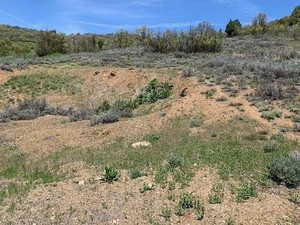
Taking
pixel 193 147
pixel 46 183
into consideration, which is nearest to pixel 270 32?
pixel 193 147

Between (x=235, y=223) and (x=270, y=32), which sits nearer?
(x=235, y=223)

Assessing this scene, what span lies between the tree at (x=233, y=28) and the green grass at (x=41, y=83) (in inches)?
→ 1039

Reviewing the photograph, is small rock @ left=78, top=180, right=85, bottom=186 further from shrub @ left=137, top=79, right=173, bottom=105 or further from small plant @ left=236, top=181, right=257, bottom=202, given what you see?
shrub @ left=137, top=79, right=173, bottom=105

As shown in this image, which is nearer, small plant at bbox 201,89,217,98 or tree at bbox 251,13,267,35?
small plant at bbox 201,89,217,98

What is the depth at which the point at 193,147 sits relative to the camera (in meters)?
8.88

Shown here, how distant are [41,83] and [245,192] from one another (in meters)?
18.9

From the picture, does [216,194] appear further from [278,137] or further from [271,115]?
[271,115]

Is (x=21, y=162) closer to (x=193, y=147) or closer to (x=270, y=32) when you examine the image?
(x=193, y=147)

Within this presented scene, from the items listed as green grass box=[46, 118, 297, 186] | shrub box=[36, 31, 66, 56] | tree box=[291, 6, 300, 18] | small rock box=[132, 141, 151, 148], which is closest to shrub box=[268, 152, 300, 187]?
green grass box=[46, 118, 297, 186]

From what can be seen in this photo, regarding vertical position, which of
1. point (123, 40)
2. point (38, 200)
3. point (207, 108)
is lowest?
point (38, 200)

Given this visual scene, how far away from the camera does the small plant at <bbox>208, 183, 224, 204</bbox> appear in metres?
6.27

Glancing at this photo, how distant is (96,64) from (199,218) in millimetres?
20672

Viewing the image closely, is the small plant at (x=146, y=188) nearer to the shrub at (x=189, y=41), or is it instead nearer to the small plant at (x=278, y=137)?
the small plant at (x=278, y=137)

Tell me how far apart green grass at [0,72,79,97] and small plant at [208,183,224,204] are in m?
16.1
